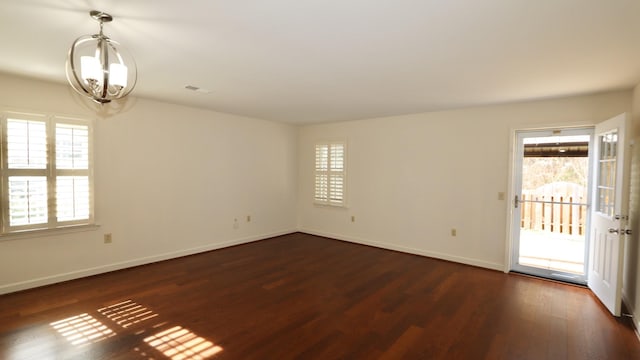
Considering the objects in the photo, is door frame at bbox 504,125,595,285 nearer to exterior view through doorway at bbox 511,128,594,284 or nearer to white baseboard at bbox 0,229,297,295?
exterior view through doorway at bbox 511,128,594,284

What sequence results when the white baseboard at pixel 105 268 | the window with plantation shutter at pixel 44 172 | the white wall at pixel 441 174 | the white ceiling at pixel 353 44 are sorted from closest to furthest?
the white ceiling at pixel 353 44 → the window with plantation shutter at pixel 44 172 → the white baseboard at pixel 105 268 → the white wall at pixel 441 174

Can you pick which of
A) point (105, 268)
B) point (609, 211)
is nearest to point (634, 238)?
point (609, 211)

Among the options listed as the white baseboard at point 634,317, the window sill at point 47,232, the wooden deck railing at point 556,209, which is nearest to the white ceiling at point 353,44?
the wooden deck railing at point 556,209

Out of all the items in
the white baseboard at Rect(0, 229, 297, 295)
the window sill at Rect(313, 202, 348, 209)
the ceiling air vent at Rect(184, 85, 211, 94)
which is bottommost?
the white baseboard at Rect(0, 229, 297, 295)

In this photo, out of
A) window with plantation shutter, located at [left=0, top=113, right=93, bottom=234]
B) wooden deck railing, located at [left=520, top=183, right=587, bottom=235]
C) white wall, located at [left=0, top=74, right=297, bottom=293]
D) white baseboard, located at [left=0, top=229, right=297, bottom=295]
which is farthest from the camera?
wooden deck railing, located at [left=520, top=183, right=587, bottom=235]

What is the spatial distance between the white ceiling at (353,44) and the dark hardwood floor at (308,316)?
2330 mm

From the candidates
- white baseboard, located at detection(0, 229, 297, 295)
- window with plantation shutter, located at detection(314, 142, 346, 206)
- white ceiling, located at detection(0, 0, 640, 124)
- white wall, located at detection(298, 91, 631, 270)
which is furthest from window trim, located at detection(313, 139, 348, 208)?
white ceiling, located at detection(0, 0, 640, 124)

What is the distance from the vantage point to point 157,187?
4535 mm

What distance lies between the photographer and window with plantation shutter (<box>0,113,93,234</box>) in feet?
10.9

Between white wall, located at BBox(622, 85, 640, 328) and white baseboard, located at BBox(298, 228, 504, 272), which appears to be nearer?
white wall, located at BBox(622, 85, 640, 328)

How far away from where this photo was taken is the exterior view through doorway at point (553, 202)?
400 cm

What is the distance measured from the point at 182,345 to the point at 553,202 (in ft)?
15.5

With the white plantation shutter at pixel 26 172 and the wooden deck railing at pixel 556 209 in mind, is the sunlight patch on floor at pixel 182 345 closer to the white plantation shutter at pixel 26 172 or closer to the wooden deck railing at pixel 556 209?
the white plantation shutter at pixel 26 172

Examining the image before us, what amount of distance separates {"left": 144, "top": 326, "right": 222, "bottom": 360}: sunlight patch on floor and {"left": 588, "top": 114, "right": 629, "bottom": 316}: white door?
3.72m
